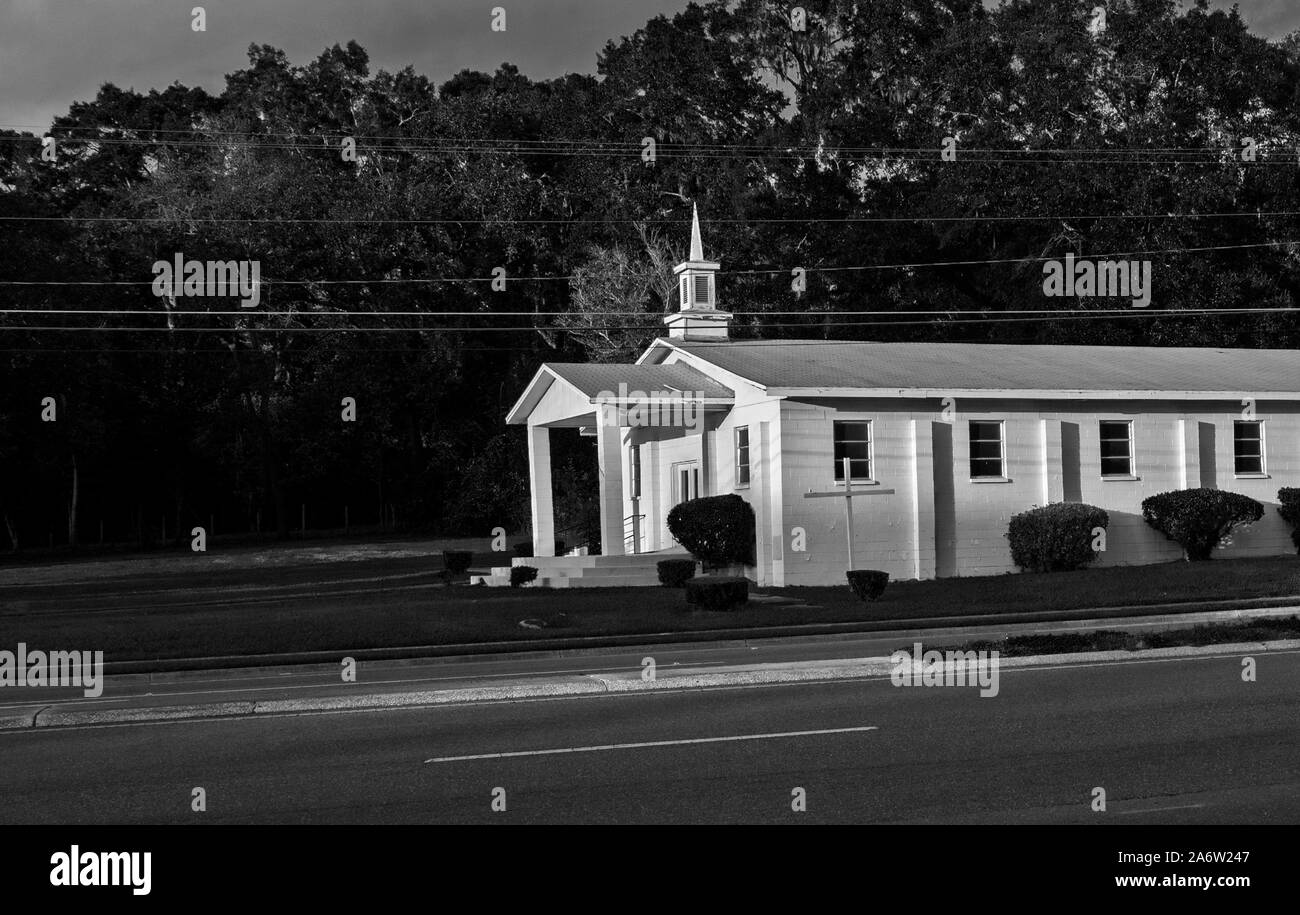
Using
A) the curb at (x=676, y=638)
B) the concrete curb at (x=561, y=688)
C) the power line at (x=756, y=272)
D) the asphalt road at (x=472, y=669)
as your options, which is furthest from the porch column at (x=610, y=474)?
the power line at (x=756, y=272)

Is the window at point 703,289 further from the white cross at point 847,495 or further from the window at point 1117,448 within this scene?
the window at point 1117,448

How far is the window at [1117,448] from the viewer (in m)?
33.0

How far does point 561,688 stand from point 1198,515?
2188cm

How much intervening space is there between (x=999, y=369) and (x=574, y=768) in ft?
87.4

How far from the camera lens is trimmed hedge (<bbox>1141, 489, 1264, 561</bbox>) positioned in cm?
3177

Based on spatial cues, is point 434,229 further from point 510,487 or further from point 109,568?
point 109,568

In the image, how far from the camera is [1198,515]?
31719 mm

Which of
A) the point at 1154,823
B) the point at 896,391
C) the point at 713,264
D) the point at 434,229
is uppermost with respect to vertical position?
the point at 434,229

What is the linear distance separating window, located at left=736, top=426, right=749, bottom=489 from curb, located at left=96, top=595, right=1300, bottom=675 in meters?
8.81

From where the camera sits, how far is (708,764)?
1012 cm

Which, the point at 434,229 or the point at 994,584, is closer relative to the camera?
the point at 994,584

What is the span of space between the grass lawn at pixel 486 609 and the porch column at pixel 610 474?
2.73 meters

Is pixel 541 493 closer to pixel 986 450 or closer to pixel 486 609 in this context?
pixel 486 609
